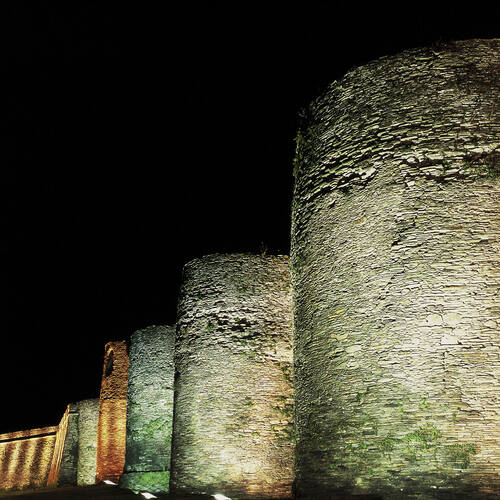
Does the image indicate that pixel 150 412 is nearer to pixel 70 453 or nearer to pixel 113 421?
pixel 113 421

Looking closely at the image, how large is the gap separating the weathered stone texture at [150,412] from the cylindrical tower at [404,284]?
781 cm

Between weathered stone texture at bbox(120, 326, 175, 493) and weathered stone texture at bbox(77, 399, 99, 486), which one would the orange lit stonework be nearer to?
weathered stone texture at bbox(77, 399, 99, 486)

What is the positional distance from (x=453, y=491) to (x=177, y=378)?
651cm

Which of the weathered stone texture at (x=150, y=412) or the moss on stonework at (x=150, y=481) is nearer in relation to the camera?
the moss on stonework at (x=150, y=481)

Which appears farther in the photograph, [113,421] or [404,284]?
[113,421]

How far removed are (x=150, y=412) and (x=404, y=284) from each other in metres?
9.93

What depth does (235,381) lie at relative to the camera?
9.95 m

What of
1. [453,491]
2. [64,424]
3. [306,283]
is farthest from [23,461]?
[453,491]

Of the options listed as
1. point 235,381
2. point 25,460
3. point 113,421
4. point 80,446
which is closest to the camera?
point 235,381

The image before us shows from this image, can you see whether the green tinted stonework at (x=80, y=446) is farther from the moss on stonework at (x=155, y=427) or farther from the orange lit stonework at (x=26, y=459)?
the moss on stonework at (x=155, y=427)

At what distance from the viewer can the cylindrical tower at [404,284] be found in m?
5.43

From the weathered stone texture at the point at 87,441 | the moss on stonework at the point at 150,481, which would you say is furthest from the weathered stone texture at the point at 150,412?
the weathered stone texture at the point at 87,441

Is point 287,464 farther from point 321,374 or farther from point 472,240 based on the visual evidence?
point 472,240

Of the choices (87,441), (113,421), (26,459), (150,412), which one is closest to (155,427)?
(150,412)
